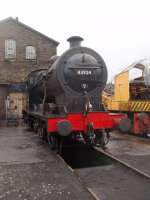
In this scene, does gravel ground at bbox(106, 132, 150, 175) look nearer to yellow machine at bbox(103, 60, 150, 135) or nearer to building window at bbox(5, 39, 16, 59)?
yellow machine at bbox(103, 60, 150, 135)

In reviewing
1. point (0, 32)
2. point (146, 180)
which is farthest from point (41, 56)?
point (146, 180)

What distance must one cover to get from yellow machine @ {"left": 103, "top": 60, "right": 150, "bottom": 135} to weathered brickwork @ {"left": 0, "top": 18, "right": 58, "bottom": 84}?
38.5ft

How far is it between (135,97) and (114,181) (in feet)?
26.0

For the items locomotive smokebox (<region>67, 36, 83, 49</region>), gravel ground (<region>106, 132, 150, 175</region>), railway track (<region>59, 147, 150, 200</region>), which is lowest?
railway track (<region>59, 147, 150, 200</region>)

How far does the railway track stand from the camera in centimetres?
541

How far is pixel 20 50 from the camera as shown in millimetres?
24266

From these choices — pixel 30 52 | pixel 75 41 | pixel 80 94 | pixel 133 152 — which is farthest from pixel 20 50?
pixel 133 152

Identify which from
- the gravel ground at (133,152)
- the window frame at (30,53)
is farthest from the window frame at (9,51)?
the gravel ground at (133,152)

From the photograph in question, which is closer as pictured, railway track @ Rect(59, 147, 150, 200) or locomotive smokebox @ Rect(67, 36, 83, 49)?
railway track @ Rect(59, 147, 150, 200)

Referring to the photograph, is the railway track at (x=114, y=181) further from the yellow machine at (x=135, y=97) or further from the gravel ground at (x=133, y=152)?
the yellow machine at (x=135, y=97)

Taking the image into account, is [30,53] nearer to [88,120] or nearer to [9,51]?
[9,51]

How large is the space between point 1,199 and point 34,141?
658cm

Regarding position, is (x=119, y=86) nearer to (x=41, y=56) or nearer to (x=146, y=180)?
(x=146, y=180)

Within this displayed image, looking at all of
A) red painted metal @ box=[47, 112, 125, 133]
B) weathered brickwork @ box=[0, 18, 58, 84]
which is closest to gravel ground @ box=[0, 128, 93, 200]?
red painted metal @ box=[47, 112, 125, 133]
